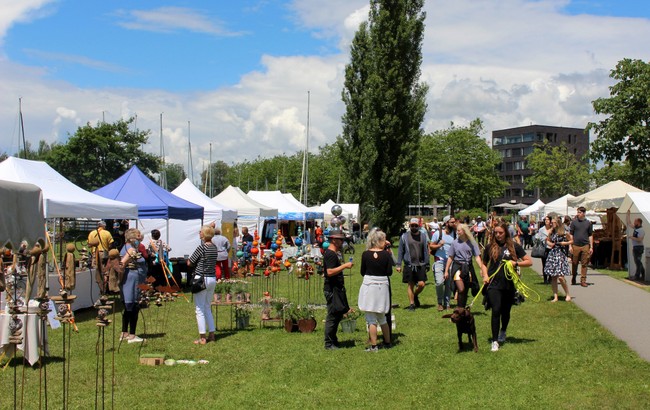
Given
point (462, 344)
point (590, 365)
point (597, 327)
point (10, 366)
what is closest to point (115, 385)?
point (10, 366)

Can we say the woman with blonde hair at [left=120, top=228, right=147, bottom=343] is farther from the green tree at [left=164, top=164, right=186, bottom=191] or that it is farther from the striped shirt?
the green tree at [left=164, top=164, right=186, bottom=191]

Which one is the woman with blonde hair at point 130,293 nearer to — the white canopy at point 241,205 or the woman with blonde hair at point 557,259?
the woman with blonde hair at point 557,259

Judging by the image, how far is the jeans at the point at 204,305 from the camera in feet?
34.7

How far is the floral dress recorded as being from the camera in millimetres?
14672

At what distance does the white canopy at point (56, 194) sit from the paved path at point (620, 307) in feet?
32.7

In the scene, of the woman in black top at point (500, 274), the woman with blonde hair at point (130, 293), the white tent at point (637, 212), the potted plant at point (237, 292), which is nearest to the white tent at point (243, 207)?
the white tent at point (637, 212)

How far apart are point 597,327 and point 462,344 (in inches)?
115

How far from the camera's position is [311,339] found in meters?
11.0

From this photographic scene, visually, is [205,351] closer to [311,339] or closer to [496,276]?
[311,339]

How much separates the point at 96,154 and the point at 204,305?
54614mm

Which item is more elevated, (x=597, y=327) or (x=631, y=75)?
(x=631, y=75)

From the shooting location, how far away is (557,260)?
14.8 metres

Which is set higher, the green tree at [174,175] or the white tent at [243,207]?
the green tree at [174,175]

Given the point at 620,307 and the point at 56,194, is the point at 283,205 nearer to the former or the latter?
the point at 56,194
